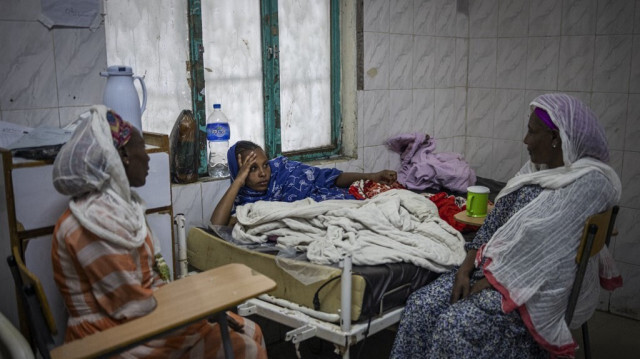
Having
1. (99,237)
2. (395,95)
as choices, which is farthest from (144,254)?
(395,95)

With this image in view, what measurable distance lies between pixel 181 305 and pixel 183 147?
1399 mm

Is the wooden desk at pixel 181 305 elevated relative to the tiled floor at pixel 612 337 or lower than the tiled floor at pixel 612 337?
elevated

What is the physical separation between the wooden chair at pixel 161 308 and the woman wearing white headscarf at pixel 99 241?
0.25 feet

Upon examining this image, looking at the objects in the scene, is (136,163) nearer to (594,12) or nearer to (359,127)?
(359,127)

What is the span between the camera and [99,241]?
1.68 metres

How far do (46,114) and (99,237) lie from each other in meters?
1.09

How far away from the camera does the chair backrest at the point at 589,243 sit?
2.03 meters

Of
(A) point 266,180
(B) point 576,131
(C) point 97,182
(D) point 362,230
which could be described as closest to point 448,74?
(A) point 266,180

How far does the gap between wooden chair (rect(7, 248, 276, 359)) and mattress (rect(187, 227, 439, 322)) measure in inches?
17.6

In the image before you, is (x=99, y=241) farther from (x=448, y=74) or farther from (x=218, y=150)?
(x=448, y=74)

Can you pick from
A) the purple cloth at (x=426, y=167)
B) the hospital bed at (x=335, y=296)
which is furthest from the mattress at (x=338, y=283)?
the purple cloth at (x=426, y=167)

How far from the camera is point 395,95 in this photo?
13.1ft

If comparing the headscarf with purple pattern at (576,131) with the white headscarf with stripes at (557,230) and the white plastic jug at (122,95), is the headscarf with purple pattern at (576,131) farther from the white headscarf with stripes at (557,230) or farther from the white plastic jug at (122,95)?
the white plastic jug at (122,95)

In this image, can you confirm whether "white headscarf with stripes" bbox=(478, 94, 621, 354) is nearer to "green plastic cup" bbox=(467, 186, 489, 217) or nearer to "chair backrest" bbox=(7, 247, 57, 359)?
"green plastic cup" bbox=(467, 186, 489, 217)
